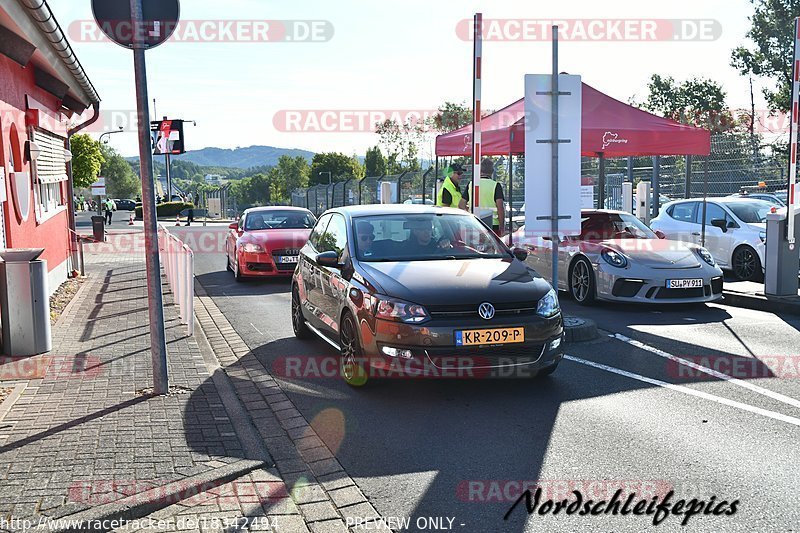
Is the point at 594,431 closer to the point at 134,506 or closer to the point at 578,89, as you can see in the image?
the point at 134,506

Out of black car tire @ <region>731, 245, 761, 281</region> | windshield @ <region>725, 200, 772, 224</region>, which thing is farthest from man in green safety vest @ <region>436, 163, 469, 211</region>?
windshield @ <region>725, 200, 772, 224</region>

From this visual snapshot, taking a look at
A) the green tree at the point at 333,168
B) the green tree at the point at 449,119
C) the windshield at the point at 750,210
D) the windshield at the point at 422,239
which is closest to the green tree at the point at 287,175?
the green tree at the point at 333,168

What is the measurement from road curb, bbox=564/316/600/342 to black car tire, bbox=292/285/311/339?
2.79 meters

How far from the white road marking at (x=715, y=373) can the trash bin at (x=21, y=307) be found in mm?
5955

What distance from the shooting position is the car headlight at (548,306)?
636cm

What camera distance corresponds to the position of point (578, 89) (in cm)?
852

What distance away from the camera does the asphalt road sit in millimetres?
4219

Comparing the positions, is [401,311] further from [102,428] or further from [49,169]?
[49,169]

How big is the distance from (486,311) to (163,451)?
2550 millimetres

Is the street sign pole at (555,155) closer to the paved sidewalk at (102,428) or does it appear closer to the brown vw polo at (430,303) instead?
the brown vw polo at (430,303)

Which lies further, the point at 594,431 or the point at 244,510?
the point at 594,431

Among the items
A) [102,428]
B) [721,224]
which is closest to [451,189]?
[721,224]

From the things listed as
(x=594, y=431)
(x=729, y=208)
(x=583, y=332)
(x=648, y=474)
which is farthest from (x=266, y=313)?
(x=729, y=208)

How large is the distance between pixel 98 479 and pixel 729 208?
1290cm
